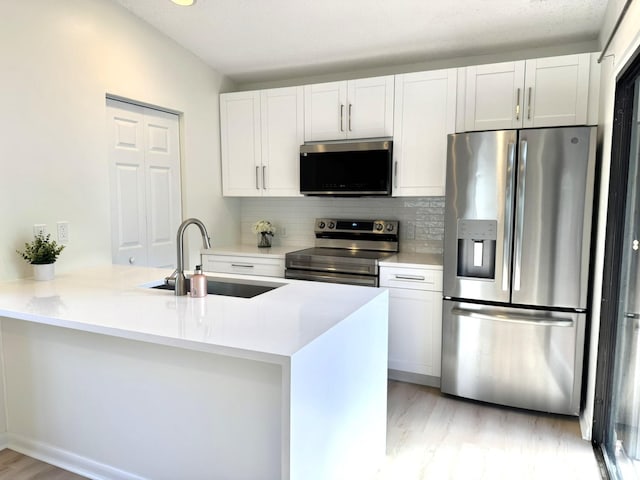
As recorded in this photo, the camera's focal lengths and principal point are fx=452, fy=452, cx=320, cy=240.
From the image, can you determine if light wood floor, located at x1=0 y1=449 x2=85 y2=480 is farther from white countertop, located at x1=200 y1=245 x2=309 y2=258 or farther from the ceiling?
the ceiling

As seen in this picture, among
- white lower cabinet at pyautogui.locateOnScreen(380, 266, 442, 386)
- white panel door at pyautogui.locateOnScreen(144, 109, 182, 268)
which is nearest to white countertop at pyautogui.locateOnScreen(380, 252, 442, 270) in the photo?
white lower cabinet at pyautogui.locateOnScreen(380, 266, 442, 386)

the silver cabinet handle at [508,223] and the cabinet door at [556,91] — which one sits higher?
the cabinet door at [556,91]

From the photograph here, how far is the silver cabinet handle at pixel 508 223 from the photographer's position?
2.64m

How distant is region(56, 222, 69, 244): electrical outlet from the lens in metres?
2.69

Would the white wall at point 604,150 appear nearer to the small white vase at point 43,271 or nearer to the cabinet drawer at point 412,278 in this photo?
the cabinet drawer at point 412,278

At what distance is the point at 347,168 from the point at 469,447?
6.73ft

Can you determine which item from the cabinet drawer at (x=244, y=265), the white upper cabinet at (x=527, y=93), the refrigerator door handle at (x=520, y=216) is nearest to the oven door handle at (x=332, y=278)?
the cabinet drawer at (x=244, y=265)

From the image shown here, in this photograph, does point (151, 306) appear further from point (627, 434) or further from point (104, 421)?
point (627, 434)

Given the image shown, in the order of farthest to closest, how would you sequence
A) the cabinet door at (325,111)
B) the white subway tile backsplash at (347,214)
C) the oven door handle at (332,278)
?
the white subway tile backsplash at (347,214)
the cabinet door at (325,111)
the oven door handle at (332,278)

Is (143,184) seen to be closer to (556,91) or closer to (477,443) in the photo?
(477,443)

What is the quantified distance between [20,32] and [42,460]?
2.21 metres

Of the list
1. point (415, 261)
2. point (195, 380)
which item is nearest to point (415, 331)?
point (415, 261)

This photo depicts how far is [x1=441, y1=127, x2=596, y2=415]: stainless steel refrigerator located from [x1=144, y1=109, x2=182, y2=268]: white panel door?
6.98ft

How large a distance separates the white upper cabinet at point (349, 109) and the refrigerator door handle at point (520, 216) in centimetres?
104
